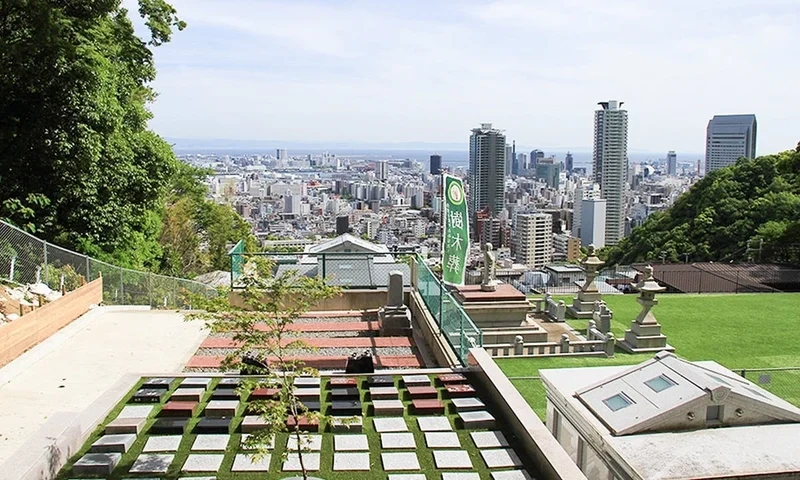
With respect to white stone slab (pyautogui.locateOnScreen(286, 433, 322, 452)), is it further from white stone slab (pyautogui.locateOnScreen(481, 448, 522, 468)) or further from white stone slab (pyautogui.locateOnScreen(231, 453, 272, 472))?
white stone slab (pyautogui.locateOnScreen(481, 448, 522, 468))

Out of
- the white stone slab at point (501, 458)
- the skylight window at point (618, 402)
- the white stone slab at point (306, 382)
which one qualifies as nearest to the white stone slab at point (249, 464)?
the white stone slab at point (306, 382)

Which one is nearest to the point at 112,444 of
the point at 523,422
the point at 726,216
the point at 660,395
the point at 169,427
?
the point at 169,427

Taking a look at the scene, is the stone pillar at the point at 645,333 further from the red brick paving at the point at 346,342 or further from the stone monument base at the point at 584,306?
the red brick paving at the point at 346,342

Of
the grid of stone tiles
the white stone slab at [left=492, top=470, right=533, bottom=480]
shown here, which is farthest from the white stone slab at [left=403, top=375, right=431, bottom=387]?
the white stone slab at [left=492, top=470, right=533, bottom=480]

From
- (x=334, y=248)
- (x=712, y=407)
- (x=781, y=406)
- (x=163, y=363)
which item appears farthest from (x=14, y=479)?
(x=334, y=248)

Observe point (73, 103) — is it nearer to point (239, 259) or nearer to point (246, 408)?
point (239, 259)

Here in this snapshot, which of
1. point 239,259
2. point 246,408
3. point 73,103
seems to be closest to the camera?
point 246,408

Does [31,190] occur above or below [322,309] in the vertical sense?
above
